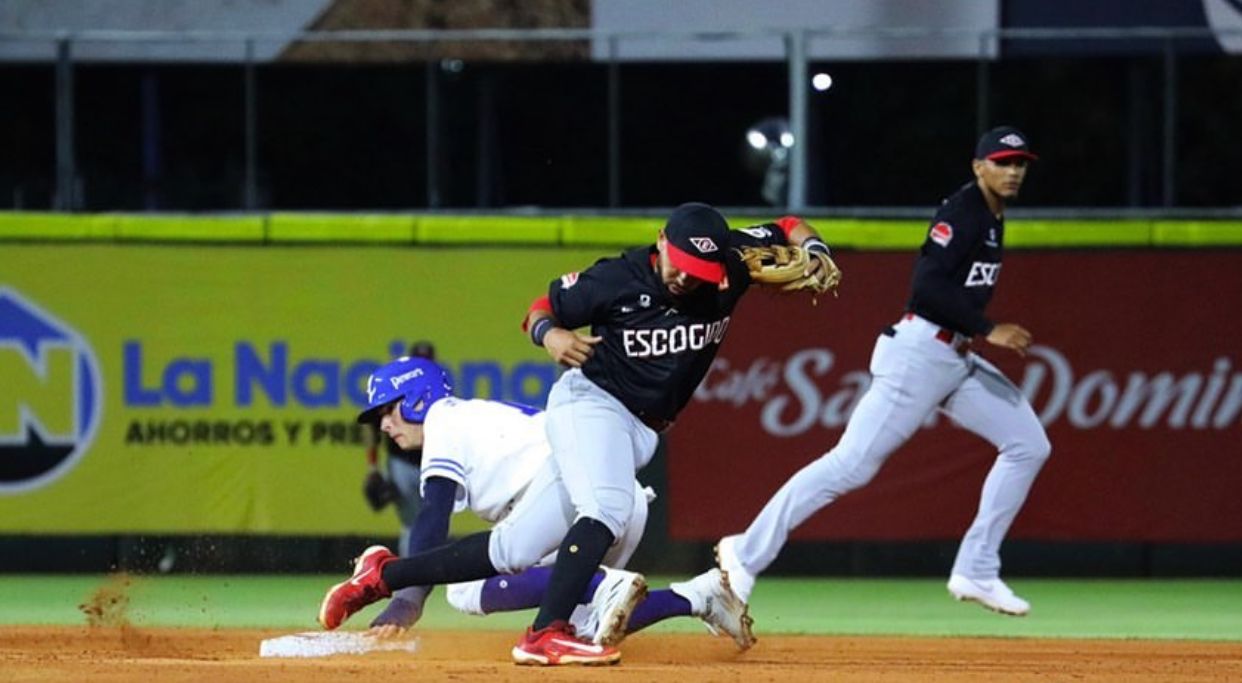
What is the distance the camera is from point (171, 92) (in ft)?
53.5

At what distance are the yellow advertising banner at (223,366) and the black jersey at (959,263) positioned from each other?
2.88 m

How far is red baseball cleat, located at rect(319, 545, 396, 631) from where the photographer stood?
8.04 metres

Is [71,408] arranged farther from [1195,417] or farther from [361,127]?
[1195,417]

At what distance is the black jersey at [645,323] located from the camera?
8008mm

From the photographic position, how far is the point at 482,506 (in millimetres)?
8344

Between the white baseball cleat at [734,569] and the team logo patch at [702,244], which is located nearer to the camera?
the team logo patch at [702,244]

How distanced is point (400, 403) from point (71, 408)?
175 inches

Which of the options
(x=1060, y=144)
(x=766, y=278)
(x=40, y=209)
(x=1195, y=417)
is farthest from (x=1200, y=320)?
(x=40, y=209)

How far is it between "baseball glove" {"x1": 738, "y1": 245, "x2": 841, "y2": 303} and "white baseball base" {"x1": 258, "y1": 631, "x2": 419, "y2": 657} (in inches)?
75.7

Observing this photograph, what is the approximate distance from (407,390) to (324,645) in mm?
952

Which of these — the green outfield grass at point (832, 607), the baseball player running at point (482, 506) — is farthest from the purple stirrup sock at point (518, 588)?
the green outfield grass at point (832, 607)

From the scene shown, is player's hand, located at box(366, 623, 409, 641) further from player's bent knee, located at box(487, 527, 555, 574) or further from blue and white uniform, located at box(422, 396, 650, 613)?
player's bent knee, located at box(487, 527, 555, 574)

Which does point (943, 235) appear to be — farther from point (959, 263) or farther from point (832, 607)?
point (832, 607)

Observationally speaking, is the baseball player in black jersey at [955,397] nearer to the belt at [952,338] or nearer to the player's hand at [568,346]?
the belt at [952,338]
